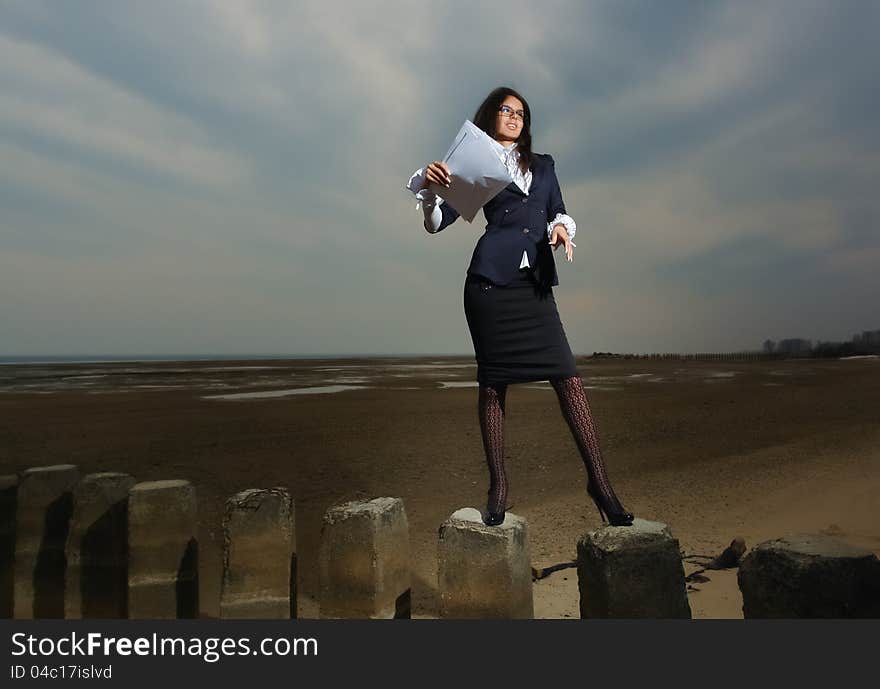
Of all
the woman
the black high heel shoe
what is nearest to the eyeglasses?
the woman

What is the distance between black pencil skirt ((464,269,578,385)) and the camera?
2100 mm

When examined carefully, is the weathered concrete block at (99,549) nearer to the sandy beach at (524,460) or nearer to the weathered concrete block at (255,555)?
the sandy beach at (524,460)

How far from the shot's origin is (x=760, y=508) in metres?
4.60

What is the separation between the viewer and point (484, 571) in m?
1.84

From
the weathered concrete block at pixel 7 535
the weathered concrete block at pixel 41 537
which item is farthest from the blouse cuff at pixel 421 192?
the weathered concrete block at pixel 7 535

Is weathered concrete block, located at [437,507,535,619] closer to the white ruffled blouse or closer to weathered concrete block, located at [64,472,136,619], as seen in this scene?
the white ruffled blouse

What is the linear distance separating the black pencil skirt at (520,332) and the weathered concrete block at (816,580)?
2.91 ft

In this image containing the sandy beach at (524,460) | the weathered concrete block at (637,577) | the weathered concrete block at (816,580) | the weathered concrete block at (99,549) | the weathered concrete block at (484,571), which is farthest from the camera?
the sandy beach at (524,460)

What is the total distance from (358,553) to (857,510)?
13.8 feet

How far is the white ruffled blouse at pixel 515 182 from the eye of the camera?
217 cm

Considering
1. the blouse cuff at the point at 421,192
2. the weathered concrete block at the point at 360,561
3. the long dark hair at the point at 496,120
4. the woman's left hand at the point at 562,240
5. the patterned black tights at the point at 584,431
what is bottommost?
the weathered concrete block at the point at 360,561

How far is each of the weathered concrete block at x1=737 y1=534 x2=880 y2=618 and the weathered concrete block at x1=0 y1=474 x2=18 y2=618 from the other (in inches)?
148

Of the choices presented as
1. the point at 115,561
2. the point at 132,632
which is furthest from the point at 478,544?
the point at 115,561

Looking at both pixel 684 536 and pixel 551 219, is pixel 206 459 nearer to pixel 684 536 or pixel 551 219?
pixel 684 536
